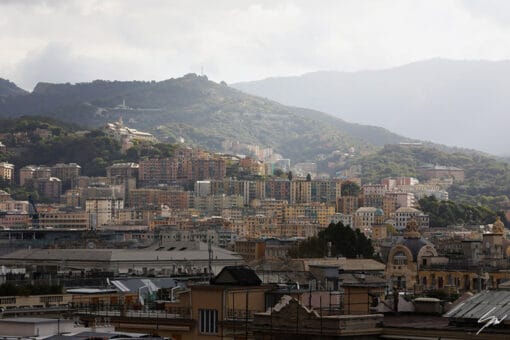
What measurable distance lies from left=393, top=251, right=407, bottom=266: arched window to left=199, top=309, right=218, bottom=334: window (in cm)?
6219

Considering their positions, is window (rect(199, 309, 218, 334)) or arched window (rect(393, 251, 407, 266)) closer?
window (rect(199, 309, 218, 334))

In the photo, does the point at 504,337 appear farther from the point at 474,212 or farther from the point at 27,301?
the point at 474,212

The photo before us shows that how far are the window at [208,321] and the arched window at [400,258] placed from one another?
2449 inches

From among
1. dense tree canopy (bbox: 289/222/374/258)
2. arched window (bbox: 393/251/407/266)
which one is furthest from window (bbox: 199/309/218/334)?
dense tree canopy (bbox: 289/222/374/258)

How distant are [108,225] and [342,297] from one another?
6920 inches

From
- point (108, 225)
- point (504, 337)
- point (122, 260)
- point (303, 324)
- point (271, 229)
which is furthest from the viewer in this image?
point (108, 225)

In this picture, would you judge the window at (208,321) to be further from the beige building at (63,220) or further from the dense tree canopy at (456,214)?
the beige building at (63,220)

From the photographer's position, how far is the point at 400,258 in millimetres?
84688

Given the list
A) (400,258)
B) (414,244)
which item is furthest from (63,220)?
(400,258)

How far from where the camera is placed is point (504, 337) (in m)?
17.5

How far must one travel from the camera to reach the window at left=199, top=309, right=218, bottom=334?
70.8ft

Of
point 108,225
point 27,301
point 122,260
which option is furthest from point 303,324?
point 108,225
